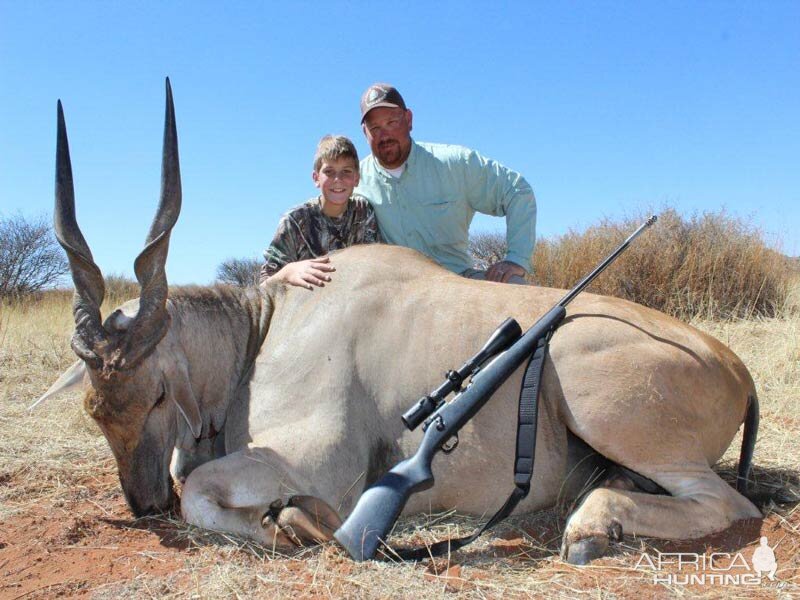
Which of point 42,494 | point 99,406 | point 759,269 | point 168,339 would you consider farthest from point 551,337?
point 759,269

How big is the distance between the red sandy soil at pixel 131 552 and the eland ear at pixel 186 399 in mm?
507

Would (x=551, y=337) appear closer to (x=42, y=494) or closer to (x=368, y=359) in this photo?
(x=368, y=359)

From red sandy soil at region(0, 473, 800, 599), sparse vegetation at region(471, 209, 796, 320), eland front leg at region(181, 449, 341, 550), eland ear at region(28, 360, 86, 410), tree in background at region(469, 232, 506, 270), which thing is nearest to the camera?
red sandy soil at region(0, 473, 800, 599)

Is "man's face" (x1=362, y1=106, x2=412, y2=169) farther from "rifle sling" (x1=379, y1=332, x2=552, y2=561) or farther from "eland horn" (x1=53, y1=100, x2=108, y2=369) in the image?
"rifle sling" (x1=379, y1=332, x2=552, y2=561)

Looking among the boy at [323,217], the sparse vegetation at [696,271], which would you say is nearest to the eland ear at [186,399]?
the boy at [323,217]

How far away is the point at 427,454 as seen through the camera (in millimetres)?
3180

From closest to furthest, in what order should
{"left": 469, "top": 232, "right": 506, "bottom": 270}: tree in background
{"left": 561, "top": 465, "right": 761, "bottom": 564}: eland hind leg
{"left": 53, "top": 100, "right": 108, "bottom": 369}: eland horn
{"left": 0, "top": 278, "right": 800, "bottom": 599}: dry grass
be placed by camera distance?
{"left": 0, "top": 278, "right": 800, "bottom": 599}: dry grass < {"left": 561, "top": 465, "right": 761, "bottom": 564}: eland hind leg < {"left": 53, "top": 100, "right": 108, "bottom": 369}: eland horn < {"left": 469, "top": 232, "right": 506, "bottom": 270}: tree in background

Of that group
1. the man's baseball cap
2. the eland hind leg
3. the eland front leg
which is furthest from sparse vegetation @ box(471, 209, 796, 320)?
the eland front leg

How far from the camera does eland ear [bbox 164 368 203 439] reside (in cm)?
367

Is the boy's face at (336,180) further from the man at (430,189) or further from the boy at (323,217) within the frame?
the man at (430,189)

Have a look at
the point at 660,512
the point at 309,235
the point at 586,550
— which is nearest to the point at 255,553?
the point at 586,550

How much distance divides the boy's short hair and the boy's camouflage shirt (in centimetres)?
37

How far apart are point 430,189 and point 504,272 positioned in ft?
3.40

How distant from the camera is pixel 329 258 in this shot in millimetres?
4344
